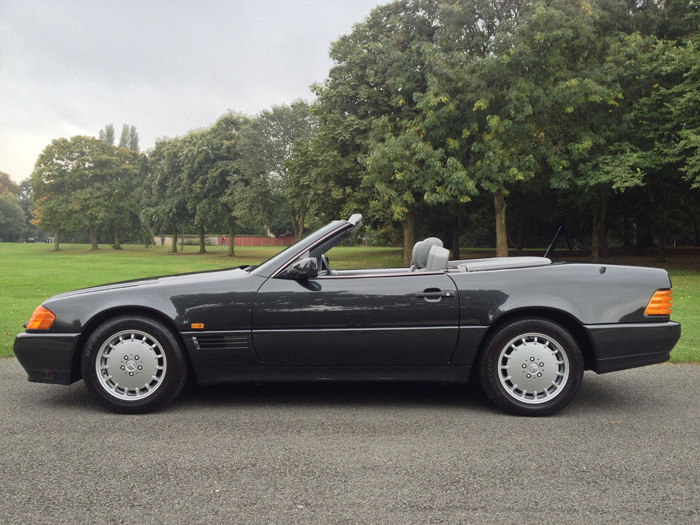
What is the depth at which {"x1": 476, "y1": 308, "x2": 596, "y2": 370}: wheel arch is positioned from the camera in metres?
3.94

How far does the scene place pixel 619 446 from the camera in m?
3.30

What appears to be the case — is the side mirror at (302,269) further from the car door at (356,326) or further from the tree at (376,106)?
the tree at (376,106)

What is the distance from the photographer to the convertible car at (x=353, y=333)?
3.87 meters

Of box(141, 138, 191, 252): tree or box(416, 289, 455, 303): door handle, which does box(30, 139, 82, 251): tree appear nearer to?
box(141, 138, 191, 252): tree

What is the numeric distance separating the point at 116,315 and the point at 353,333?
5.71 ft

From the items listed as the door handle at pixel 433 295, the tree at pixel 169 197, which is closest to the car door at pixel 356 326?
the door handle at pixel 433 295

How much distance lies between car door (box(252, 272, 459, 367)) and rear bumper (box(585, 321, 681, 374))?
1.05m

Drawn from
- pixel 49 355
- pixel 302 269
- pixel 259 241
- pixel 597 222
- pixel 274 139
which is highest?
pixel 274 139

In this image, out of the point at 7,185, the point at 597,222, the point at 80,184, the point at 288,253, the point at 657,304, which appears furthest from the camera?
the point at 7,185

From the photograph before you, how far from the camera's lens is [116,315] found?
400 cm

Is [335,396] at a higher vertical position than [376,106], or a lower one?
lower

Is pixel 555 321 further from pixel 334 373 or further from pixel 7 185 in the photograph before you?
pixel 7 185

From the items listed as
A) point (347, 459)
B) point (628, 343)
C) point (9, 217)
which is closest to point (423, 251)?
point (628, 343)

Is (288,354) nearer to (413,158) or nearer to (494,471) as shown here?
(494,471)
